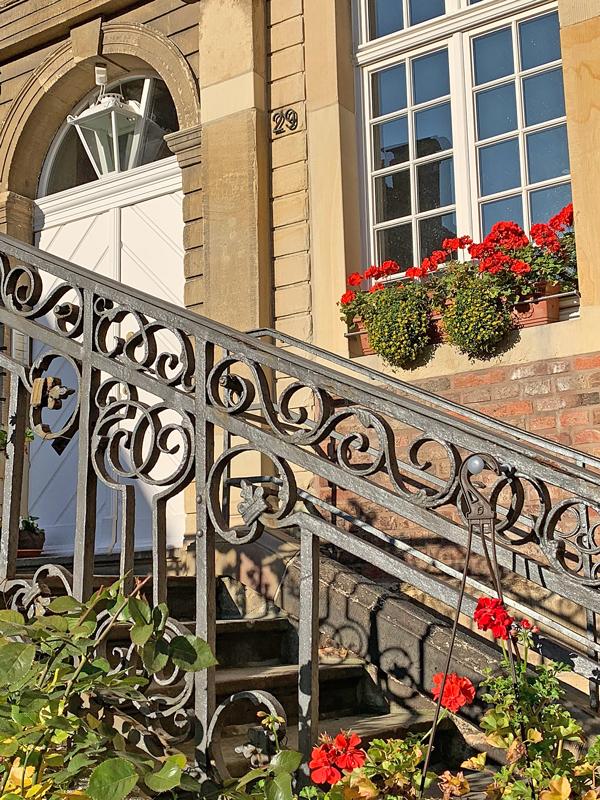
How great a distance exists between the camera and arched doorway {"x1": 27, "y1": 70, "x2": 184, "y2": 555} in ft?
21.4

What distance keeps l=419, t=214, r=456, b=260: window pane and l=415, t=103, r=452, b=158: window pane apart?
0.41 m

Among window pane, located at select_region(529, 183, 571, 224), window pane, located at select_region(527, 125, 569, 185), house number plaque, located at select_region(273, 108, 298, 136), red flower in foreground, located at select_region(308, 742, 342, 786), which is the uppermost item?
house number plaque, located at select_region(273, 108, 298, 136)

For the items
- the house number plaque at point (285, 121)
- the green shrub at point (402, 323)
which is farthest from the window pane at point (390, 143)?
the green shrub at point (402, 323)

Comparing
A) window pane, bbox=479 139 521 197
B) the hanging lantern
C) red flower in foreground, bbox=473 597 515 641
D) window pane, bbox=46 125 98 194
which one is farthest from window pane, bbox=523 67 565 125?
red flower in foreground, bbox=473 597 515 641

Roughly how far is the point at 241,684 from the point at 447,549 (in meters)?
2.02

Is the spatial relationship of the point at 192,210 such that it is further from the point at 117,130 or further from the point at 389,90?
the point at 389,90

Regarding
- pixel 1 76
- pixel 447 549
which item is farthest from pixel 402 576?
pixel 1 76

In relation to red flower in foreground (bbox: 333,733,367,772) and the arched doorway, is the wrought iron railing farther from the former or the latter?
the arched doorway

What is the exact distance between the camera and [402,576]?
2256mm

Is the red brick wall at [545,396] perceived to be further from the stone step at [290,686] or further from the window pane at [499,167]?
the stone step at [290,686]

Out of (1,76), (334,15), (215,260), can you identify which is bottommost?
(215,260)

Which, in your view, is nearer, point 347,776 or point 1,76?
point 347,776

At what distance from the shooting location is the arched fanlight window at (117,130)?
272 inches

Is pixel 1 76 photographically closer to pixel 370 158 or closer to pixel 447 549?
pixel 370 158
